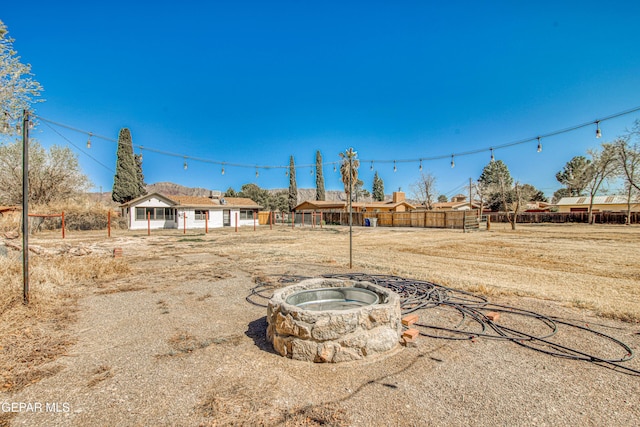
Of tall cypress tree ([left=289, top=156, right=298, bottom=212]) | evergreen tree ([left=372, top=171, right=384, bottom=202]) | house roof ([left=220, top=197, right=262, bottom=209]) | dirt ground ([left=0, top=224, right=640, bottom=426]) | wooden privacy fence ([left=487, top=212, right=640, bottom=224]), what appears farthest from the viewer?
evergreen tree ([left=372, top=171, right=384, bottom=202])

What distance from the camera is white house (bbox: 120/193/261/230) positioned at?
24016mm

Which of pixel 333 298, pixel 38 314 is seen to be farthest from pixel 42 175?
pixel 333 298

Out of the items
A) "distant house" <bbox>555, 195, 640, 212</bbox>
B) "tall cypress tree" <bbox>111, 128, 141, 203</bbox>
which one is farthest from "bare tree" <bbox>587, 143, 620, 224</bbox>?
"tall cypress tree" <bbox>111, 128, 141, 203</bbox>

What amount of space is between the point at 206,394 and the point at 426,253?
399 inches

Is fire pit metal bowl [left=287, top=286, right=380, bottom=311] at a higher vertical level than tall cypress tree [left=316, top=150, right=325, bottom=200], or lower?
lower

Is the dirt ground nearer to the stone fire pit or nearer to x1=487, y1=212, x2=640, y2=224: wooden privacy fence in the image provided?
the stone fire pit

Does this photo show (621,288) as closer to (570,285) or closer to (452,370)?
(570,285)

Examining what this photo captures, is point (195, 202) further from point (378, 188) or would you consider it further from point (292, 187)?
point (378, 188)

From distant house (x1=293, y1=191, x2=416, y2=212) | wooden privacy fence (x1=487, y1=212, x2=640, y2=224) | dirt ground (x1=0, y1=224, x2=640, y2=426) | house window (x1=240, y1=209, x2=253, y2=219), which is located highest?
distant house (x1=293, y1=191, x2=416, y2=212)

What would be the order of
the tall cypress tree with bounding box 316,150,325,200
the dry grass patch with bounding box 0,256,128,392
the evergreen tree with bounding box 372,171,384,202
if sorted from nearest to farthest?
the dry grass patch with bounding box 0,256,128,392 → the tall cypress tree with bounding box 316,150,325,200 → the evergreen tree with bounding box 372,171,384,202

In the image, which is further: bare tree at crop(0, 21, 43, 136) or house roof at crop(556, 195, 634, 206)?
house roof at crop(556, 195, 634, 206)

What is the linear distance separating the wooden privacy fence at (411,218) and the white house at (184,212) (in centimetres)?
949

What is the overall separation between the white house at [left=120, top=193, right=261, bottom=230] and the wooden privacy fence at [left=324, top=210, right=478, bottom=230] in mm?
9492

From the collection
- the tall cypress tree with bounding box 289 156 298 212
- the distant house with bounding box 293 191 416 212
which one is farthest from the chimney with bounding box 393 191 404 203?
the tall cypress tree with bounding box 289 156 298 212
